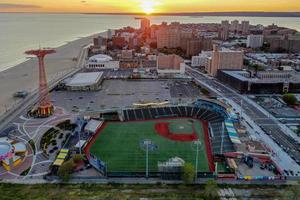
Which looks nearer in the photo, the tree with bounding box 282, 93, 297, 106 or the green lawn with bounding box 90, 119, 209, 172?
the green lawn with bounding box 90, 119, 209, 172

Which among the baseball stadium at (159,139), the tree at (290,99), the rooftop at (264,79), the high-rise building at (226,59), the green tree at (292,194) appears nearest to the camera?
the green tree at (292,194)

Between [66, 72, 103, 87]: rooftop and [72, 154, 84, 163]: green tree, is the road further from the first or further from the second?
[66, 72, 103, 87]: rooftop

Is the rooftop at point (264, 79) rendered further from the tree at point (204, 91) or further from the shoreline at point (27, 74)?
the shoreline at point (27, 74)

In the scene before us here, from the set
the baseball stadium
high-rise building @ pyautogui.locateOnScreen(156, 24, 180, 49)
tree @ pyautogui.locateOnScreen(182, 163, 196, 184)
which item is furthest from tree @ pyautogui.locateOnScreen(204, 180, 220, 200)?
high-rise building @ pyautogui.locateOnScreen(156, 24, 180, 49)

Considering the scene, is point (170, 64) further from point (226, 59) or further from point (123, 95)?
point (123, 95)

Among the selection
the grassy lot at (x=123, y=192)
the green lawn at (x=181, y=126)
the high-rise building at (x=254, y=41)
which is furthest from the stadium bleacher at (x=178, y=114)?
the high-rise building at (x=254, y=41)

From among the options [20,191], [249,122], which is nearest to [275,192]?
[249,122]
